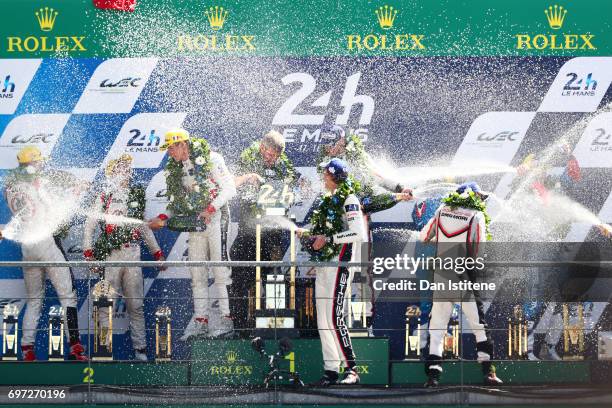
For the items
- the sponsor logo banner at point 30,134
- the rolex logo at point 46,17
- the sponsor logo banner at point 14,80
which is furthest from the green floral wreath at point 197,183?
the rolex logo at point 46,17

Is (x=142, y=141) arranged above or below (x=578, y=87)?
below

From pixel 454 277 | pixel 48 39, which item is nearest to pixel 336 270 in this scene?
pixel 454 277

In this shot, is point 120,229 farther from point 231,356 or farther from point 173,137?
point 231,356

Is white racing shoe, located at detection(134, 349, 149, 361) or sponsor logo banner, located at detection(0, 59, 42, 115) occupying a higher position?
sponsor logo banner, located at detection(0, 59, 42, 115)

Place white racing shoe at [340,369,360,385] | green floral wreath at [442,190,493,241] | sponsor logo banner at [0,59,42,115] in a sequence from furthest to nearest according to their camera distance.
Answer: sponsor logo banner at [0,59,42,115] → green floral wreath at [442,190,493,241] → white racing shoe at [340,369,360,385]

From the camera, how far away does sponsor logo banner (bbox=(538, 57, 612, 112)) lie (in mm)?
10133

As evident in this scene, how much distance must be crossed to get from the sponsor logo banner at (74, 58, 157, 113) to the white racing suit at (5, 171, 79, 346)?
24.9 inches

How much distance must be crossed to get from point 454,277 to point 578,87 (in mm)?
2114

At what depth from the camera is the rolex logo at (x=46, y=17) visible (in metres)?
10.2

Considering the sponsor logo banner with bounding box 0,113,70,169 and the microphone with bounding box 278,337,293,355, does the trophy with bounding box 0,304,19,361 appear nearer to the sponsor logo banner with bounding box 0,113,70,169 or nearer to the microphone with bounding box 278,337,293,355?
the sponsor logo banner with bounding box 0,113,70,169

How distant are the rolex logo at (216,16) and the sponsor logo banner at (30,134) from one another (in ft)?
4.71

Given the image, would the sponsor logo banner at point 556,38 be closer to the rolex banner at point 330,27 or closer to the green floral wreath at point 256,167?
the rolex banner at point 330,27

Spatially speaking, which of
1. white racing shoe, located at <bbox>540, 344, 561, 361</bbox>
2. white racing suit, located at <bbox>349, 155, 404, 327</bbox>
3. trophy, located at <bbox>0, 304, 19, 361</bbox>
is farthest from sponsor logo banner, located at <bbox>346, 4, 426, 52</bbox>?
trophy, located at <bbox>0, 304, 19, 361</bbox>

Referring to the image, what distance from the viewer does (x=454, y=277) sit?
920cm
